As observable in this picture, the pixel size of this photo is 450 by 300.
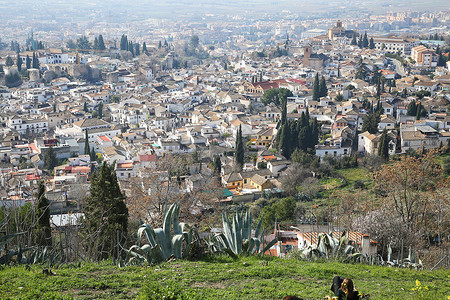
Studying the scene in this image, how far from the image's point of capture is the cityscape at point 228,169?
5953 mm

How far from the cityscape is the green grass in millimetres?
28

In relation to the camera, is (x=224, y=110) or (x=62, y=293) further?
(x=224, y=110)

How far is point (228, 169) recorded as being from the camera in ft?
79.6

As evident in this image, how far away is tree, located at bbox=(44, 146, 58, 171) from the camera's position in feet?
86.9

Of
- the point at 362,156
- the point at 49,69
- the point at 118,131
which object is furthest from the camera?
the point at 49,69

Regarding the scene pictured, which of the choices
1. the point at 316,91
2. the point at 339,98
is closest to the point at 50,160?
the point at 316,91

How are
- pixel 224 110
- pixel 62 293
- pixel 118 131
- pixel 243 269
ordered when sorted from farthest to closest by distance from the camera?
pixel 224 110 < pixel 118 131 < pixel 243 269 < pixel 62 293

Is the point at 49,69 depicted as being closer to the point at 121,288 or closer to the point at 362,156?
the point at 362,156

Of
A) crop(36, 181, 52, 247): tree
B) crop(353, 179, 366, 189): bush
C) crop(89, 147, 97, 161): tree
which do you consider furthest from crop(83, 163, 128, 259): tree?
crop(89, 147, 97, 161): tree

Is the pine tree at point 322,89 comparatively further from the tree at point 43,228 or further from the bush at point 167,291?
the bush at point 167,291

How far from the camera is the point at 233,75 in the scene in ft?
173

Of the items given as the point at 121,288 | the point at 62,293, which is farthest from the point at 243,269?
the point at 62,293

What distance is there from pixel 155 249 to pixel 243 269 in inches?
42.5

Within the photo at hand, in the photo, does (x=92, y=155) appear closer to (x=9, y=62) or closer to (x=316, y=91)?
(x=316, y=91)
